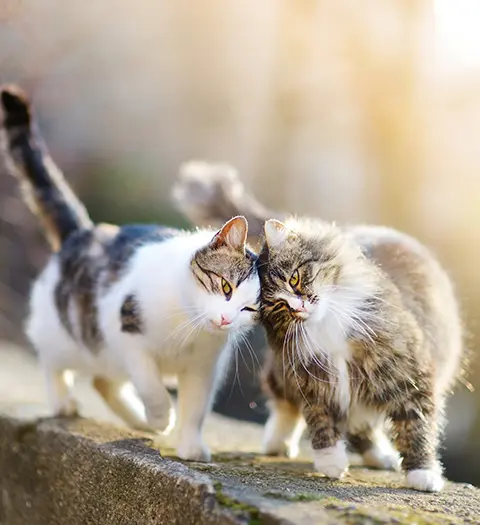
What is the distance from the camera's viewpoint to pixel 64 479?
148 cm

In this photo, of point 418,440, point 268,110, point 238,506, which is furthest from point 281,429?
point 268,110

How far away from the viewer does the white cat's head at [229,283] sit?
1258mm

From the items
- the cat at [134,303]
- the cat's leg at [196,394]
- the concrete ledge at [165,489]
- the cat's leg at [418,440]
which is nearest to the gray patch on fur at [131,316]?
the cat at [134,303]

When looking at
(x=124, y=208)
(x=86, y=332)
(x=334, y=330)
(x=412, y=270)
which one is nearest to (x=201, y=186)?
(x=86, y=332)

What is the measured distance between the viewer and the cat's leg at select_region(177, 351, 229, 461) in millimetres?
1455

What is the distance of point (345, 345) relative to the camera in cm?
130

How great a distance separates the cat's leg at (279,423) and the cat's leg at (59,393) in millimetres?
516

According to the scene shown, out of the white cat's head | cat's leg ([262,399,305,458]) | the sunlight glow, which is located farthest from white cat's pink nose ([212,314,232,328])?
the sunlight glow

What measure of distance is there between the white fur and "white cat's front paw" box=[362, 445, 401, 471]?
1.37 ft

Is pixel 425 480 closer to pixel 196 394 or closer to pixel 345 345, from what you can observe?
pixel 345 345

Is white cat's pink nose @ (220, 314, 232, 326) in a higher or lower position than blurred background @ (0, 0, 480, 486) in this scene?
lower

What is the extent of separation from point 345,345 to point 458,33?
166 cm

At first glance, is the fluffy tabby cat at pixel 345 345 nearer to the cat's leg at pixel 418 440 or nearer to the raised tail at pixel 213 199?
the cat's leg at pixel 418 440

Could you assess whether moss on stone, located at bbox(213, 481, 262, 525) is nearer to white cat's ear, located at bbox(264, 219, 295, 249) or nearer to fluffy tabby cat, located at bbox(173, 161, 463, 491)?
fluffy tabby cat, located at bbox(173, 161, 463, 491)
